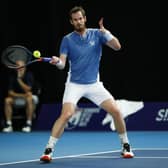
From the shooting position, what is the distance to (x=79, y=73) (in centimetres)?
702

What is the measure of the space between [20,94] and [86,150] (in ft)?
15.1

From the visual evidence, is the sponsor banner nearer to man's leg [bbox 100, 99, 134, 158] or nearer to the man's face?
man's leg [bbox 100, 99, 134, 158]

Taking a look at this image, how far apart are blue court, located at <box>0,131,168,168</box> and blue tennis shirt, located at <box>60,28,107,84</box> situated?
936mm

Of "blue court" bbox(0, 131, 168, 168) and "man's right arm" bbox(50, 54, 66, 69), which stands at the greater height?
"man's right arm" bbox(50, 54, 66, 69)

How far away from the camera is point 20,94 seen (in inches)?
512

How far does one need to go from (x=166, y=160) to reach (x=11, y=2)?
773cm

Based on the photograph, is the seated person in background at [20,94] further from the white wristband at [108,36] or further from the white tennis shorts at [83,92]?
the white wristband at [108,36]

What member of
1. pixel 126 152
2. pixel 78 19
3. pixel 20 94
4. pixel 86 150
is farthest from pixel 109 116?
pixel 78 19

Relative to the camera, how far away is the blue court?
6.75 metres

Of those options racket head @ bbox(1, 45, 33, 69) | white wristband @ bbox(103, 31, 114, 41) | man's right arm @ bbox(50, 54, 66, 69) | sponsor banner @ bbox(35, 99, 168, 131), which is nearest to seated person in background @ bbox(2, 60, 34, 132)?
sponsor banner @ bbox(35, 99, 168, 131)

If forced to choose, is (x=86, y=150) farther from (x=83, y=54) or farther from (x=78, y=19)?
(x=78, y=19)

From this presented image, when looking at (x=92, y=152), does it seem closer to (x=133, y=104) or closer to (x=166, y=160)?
(x=166, y=160)

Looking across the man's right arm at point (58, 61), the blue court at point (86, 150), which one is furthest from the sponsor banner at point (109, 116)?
the man's right arm at point (58, 61)

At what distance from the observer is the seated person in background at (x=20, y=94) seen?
1280 cm
